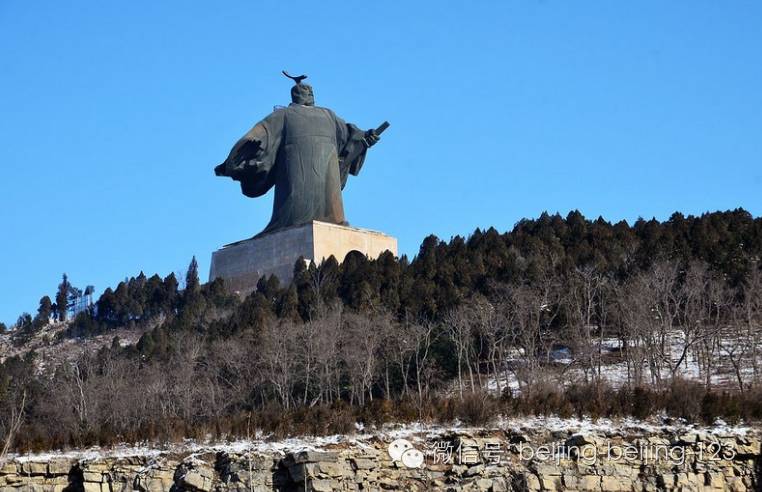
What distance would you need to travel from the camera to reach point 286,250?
137 feet

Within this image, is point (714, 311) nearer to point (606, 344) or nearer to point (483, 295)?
point (606, 344)

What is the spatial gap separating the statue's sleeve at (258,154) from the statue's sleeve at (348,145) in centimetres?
185

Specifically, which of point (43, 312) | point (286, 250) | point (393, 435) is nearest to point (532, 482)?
point (393, 435)

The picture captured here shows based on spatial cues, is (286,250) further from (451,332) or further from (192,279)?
(451,332)

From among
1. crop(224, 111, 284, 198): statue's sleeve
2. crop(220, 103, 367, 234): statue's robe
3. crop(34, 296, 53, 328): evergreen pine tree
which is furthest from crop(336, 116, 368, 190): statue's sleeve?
crop(34, 296, 53, 328): evergreen pine tree

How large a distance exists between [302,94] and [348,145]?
2017mm

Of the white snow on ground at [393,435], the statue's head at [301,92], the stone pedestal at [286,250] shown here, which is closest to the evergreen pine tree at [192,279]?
the stone pedestal at [286,250]

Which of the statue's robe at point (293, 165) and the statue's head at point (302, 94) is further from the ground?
the statue's head at point (302, 94)

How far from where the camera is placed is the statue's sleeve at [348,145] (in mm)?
44062

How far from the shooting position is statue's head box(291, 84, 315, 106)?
1734 inches

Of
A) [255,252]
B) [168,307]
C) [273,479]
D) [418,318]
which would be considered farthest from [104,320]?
[273,479]

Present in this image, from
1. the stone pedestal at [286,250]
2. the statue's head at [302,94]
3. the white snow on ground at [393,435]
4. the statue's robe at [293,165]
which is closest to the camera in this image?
the white snow on ground at [393,435]

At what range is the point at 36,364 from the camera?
128ft

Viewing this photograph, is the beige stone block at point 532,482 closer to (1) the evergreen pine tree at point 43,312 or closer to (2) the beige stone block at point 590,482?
(2) the beige stone block at point 590,482
